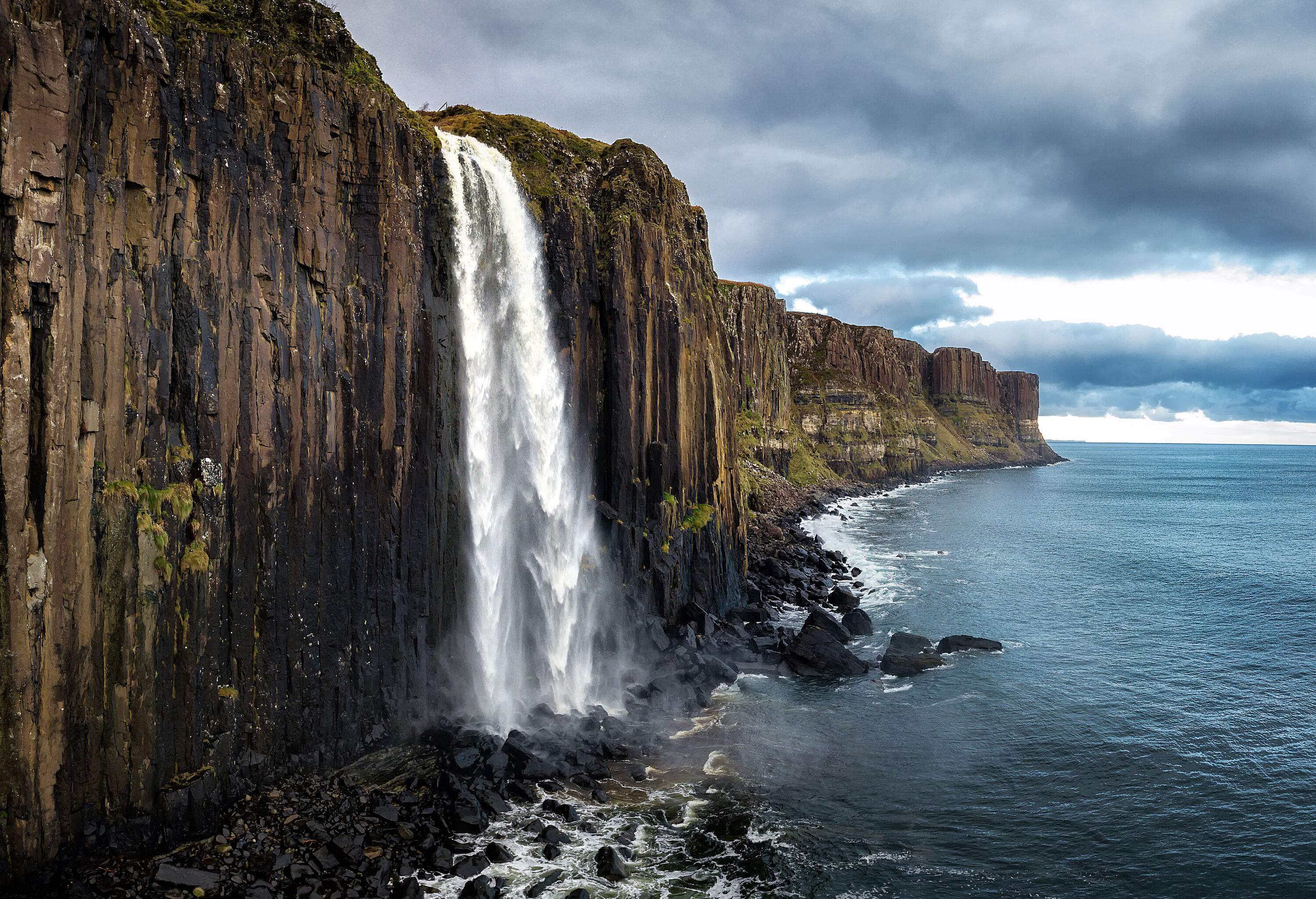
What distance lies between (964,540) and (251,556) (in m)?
66.8

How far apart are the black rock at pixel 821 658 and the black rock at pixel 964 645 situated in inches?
205

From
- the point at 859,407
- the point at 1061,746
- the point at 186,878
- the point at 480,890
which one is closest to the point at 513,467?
the point at 480,890

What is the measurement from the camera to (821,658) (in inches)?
1405

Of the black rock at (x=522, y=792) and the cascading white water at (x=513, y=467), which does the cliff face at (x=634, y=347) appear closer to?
the cascading white water at (x=513, y=467)

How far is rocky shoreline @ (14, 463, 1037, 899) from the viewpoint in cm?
1739

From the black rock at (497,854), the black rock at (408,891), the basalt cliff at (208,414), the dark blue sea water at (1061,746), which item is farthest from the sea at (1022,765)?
the basalt cliff at (208,414)

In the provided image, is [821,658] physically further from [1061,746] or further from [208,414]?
[208,414]

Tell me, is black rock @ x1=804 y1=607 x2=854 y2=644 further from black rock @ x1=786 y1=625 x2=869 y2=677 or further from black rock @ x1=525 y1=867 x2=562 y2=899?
black rock @ x1=525 y1=867 x2=562 y2=899

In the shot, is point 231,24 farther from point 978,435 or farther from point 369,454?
point 978,435

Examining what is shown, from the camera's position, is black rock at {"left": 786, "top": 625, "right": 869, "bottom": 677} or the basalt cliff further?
black rock at {"left": 786, "top": 625, "right": 869, "bottom": 677}

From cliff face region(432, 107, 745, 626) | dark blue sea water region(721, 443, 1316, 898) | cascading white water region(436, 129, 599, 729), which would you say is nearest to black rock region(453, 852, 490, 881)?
cascading white water region(436, 129, 599, 729)

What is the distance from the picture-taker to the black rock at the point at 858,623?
1657 inches

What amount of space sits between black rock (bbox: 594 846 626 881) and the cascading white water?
8145mm

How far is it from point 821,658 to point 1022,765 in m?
10.8
